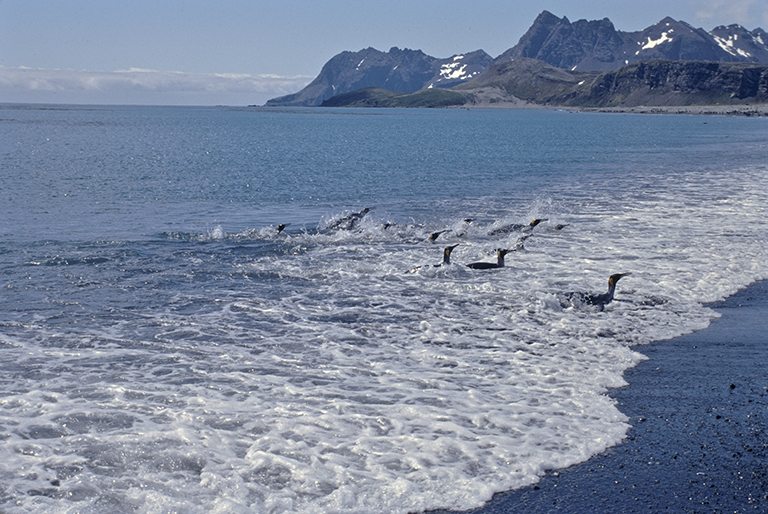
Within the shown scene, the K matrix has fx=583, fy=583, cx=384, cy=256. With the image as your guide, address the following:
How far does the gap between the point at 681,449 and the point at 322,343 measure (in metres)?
7.56

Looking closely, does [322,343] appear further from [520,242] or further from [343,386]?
[520,242]

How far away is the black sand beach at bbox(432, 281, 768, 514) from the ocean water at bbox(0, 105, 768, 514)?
0.40m

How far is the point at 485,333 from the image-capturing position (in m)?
14.0

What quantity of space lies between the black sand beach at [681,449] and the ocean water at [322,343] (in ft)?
1.30

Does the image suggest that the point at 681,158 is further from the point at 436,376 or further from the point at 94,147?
the point at 94,147

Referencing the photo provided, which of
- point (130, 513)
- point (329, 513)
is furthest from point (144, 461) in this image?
point (329, 513)

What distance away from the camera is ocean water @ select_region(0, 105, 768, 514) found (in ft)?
27.1

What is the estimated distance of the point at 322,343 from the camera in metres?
13.4

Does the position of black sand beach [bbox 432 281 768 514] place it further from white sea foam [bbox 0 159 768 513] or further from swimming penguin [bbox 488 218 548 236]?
swimming penguin [bbox 488 218 548 236]

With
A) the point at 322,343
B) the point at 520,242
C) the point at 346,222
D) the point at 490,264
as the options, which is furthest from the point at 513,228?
the point at 322,343

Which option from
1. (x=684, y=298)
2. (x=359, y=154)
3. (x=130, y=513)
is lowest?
(x=130, y=513)

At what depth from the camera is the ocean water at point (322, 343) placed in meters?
8.26

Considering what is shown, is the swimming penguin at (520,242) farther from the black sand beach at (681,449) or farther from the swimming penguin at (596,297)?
the black sand beach at (681,449)

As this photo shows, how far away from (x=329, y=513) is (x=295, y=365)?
4.89 m
